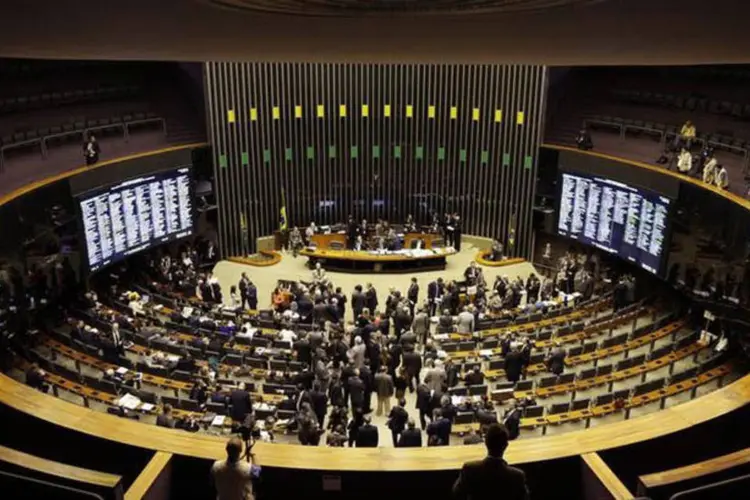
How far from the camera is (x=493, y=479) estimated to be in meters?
3.17

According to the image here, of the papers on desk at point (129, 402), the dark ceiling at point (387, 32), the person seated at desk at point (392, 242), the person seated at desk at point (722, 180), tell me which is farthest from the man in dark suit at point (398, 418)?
the person seated at desk at point (392, 242)

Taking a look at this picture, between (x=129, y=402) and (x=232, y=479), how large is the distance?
6813 mm

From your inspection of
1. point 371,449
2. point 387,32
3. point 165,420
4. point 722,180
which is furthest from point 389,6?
point 722,180

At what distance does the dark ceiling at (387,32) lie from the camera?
8.01ft

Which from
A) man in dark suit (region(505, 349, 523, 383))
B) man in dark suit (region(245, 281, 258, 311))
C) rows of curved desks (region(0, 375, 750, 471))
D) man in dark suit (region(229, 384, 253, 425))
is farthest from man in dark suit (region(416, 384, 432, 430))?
man in dark suit (region(245, 281, 258, 311))

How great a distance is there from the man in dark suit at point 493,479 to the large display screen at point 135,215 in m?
12.5

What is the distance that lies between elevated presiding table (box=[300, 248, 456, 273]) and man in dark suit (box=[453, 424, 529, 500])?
1505cm

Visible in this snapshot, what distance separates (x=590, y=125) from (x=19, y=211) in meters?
13.7

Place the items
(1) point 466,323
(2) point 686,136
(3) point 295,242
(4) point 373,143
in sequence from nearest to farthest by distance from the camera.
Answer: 1. (1) point 466,323
2. (2) point 686,136
3. (3) point 295,242
4. (4) point 373,143

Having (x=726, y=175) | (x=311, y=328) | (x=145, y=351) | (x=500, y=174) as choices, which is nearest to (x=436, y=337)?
(x=311, y=328)

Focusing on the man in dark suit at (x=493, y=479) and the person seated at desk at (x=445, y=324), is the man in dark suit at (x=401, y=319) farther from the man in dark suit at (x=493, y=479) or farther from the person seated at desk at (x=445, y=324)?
the man in dark suit at (x=493, y=479)

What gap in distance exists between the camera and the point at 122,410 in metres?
9.73

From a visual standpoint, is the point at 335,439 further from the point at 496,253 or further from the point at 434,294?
the point at 496,253

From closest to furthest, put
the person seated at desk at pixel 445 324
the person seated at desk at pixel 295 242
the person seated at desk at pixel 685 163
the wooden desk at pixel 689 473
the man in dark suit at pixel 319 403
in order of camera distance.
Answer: the wooden desk at pixel 689 473
the man in dark suit at pixel 319 403
the person seated at desk at pixel 445 324
the person seated at desk at pixel 685 163
the person seated at desk at pixel 295 242
